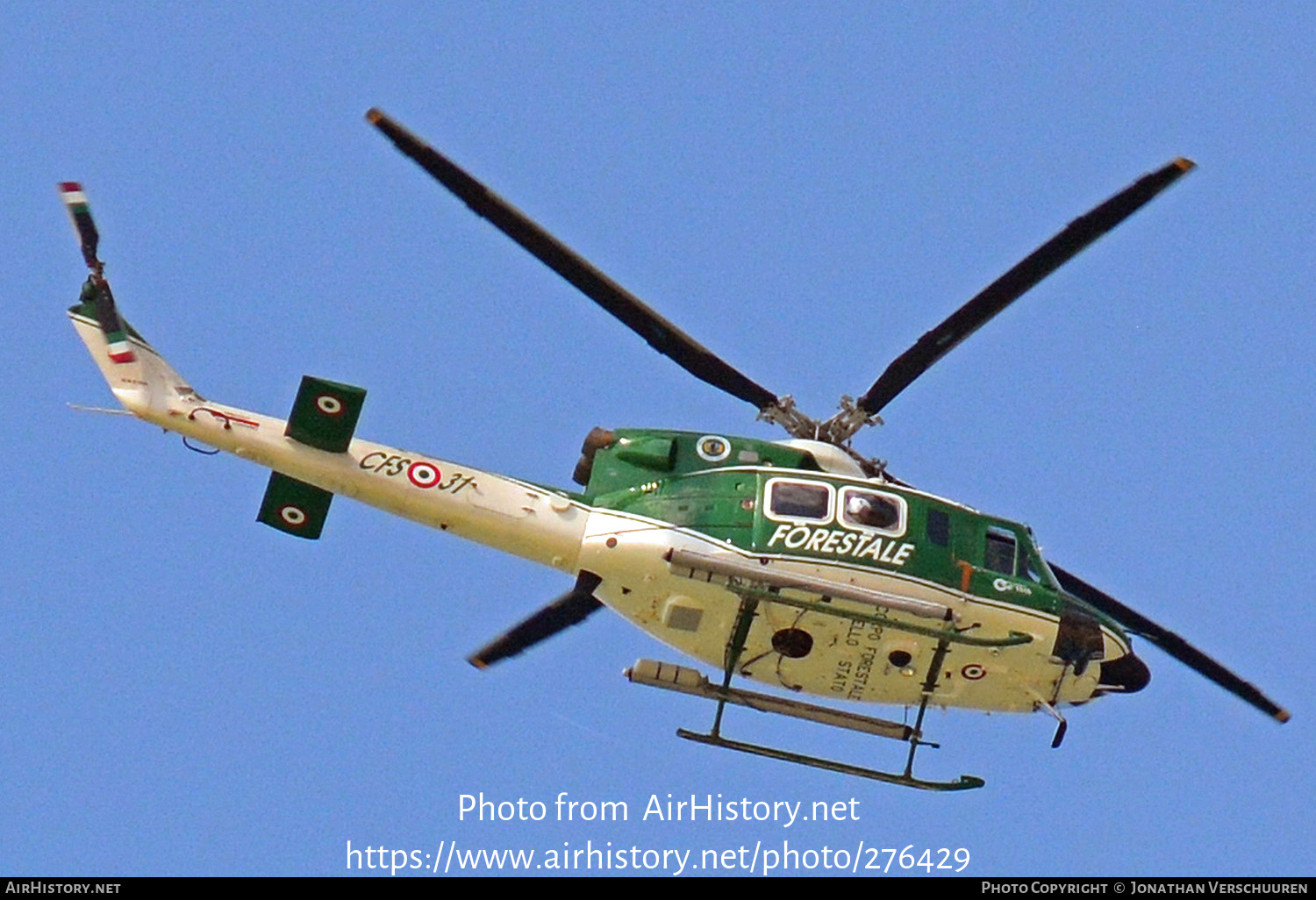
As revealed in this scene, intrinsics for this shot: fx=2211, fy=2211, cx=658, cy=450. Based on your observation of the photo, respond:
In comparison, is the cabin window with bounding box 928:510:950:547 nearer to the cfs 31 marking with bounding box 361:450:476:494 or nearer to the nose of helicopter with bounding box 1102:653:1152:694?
the nose of helicopter with bounding box 1102:653:1152:694

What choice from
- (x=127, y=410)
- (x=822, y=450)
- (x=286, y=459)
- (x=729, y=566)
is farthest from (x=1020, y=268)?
(x=127, y=410)

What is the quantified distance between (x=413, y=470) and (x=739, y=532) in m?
2.62

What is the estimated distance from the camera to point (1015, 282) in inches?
706

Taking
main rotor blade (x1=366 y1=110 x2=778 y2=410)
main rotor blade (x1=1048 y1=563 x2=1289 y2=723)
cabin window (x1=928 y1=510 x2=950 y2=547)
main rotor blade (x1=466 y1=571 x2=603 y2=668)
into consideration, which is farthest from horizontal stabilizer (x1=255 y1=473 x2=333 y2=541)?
main rotor blade (x1=1048 y1=563 x2=1289 y2=723)

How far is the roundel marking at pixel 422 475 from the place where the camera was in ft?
57.3

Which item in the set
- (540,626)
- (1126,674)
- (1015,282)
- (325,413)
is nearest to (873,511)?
(1015,282)

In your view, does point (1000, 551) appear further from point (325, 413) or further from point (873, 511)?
point (325, 413)

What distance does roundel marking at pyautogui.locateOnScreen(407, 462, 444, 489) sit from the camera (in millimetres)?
17469

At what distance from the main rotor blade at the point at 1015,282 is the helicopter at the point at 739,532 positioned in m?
0.02

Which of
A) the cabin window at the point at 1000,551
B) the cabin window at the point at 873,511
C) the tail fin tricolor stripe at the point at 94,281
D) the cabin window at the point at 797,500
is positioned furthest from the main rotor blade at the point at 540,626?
the tail fin tricolor stripe at the point at 94,281

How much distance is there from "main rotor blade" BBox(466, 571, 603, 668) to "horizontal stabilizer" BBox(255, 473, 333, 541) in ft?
6.86

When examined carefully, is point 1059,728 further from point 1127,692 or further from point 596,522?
point 596,522

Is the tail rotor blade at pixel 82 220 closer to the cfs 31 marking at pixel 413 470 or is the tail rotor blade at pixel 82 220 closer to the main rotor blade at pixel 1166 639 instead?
the cfs 31 marking at pixel 413 470

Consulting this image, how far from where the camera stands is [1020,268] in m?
17.8
